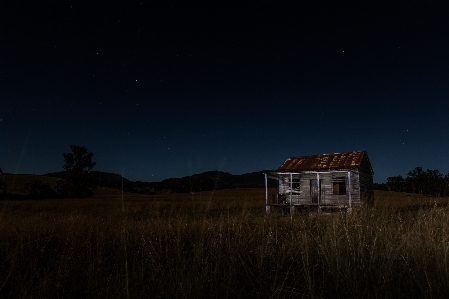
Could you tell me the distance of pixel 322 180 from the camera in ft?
67.8

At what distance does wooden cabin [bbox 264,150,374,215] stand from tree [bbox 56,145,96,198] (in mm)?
35773

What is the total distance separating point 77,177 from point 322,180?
4022 centimetres

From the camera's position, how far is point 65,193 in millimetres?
46625

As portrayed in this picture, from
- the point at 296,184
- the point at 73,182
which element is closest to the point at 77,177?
the point at 73,182

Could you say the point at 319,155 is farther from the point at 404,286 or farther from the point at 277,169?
the point at 404,286

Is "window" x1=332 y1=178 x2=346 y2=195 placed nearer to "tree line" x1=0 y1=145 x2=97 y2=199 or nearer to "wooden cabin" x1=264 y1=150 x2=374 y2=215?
"wooden cabin" x1=264 y1=150 x2=374 y2=215

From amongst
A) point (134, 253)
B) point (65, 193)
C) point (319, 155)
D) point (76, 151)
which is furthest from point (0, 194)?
point (134, 253)

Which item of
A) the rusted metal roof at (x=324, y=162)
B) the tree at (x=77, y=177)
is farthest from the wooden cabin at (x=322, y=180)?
the tree at (x=77, y=177)

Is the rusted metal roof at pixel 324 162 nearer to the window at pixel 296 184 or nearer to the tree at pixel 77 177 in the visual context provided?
the window at pixel 296 184

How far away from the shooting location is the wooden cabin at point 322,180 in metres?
19.1

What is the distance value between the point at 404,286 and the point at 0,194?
44176mm

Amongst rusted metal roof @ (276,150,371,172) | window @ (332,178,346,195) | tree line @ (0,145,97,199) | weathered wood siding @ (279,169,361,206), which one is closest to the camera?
rusted metal roof @ (276,150,371,172)

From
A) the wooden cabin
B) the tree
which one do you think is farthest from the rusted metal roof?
the tree

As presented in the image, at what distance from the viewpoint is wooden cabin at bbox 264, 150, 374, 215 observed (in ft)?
62.8
